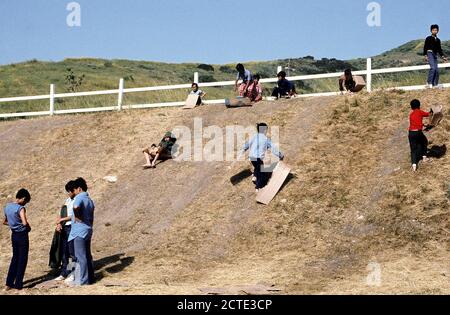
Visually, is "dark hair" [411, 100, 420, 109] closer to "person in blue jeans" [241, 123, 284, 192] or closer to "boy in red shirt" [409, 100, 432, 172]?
"boy in red shirt" [409, 100, 432, 172]

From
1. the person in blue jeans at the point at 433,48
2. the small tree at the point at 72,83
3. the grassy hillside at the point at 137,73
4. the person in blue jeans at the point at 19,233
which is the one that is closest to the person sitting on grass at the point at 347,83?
the person in blue jeans at the point at 433,48

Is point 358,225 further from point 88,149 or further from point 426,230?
point 88,149

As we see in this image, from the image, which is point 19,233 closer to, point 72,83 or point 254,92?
point 254,92

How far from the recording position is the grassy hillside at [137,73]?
43.5 m

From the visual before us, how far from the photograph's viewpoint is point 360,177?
55.3ft

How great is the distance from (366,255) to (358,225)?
141 centimetres

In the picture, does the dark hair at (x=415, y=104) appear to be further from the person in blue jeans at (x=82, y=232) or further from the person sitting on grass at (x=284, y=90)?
the person sitting on grass at (x=284, y=90)

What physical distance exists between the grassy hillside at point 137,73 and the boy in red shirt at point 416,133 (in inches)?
717

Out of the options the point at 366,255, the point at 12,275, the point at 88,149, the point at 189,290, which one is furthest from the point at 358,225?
the point at 88,149

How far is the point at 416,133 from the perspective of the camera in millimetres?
15875

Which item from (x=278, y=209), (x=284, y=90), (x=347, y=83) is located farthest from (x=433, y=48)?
(x=278, y=209)

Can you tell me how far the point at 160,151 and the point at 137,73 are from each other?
4082 cm
